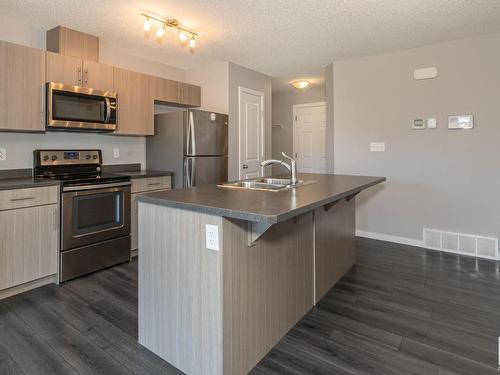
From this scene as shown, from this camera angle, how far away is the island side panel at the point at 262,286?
A: 1.53 m

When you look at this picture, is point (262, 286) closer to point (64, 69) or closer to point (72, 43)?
point (64, 69)

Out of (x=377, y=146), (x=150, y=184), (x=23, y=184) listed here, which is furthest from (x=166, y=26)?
(x=377, y=146)

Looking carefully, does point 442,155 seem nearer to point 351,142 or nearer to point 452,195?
point 452,195

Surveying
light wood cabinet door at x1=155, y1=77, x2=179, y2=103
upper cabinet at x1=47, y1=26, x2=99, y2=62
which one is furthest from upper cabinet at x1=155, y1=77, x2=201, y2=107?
upper cabinet at x1=47, y1=26, x2=99, y2=62

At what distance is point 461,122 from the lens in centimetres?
358

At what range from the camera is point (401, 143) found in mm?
3988

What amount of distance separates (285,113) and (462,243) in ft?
13.0

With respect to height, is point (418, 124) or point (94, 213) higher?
point (418, 124)

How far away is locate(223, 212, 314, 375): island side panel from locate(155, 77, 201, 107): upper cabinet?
2.61 metres

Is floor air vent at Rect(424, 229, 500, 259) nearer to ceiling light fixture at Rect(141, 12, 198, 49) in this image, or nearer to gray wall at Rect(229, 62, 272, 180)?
gray wall at Rect(229, 62, 272, 180)

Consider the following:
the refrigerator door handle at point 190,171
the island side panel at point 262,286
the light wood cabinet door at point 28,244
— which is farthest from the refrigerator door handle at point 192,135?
the island side panel at point 262,286

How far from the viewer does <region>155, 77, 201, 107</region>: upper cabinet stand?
3.91 metres

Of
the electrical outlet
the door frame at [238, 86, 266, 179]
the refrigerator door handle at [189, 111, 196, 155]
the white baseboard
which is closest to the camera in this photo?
the electrical outlet

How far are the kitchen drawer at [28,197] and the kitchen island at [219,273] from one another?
136 centimetres
